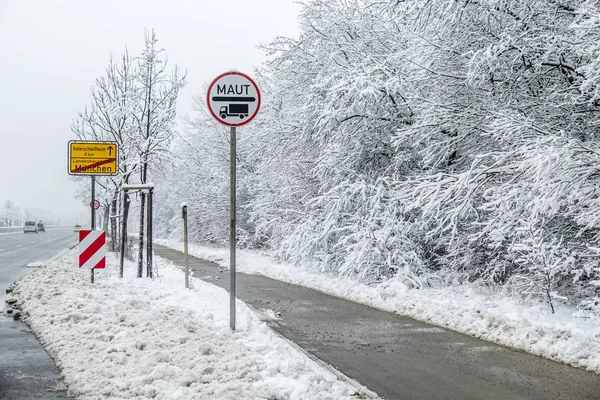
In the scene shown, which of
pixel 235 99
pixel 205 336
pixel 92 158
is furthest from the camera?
pixel 92 158

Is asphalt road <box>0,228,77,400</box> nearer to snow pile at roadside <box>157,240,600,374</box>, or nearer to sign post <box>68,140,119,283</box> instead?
sign post <box>68,140,119,283</box>

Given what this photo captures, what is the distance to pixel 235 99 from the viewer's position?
7023 millimetres

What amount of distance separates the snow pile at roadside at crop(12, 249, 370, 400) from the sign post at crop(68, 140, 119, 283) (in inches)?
132

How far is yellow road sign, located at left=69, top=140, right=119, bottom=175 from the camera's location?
12.0 meters

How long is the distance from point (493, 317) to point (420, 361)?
2.22m

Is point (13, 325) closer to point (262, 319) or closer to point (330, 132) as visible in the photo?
point (262, 319)

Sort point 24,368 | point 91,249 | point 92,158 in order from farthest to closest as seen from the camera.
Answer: point 92,158 < point 91,249 < point 24,368

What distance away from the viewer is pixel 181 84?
1825 cm

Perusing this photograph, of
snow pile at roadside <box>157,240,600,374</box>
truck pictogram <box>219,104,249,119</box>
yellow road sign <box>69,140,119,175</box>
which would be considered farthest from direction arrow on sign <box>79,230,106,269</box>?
truck pictogram <box>219,104,249,119</box>

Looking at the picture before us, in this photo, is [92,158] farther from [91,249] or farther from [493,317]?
[493,317]

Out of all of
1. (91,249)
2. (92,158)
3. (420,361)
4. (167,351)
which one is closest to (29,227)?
(92,158)

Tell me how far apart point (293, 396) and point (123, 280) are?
9.19 metres

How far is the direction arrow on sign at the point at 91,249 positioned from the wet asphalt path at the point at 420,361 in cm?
419

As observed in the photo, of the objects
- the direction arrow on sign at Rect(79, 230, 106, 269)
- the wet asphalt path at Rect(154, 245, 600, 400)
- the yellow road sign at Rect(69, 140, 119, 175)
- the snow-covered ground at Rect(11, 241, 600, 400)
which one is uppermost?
the yellow road sign at Rect(69, 140, 119, 175)
